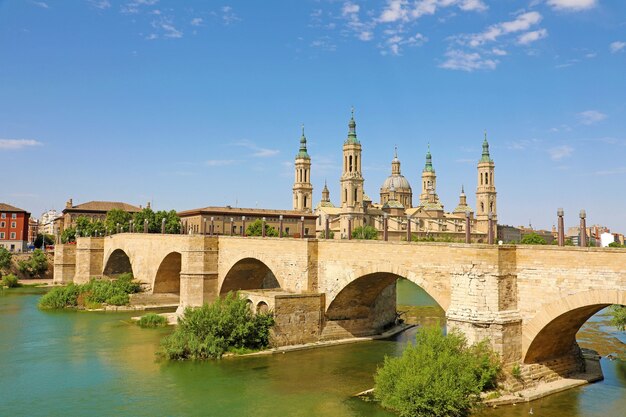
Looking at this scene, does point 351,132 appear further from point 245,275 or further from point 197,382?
point 197,382

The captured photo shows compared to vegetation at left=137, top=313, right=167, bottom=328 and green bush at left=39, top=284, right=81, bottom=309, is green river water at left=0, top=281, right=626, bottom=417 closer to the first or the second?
vegetation at left=137, top=313, right=167, bottom=328

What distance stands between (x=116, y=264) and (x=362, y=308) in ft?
117

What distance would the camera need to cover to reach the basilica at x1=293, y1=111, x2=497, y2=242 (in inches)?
4183

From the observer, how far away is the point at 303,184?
122 meters

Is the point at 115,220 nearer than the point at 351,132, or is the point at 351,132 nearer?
the point at 115,220

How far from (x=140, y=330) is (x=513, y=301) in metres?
22.6

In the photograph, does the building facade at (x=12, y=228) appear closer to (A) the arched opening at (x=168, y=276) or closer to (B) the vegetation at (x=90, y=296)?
(B) the vegetation at (x=90, y=296)

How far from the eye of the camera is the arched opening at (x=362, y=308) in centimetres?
2827

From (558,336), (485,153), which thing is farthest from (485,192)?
(558,336)

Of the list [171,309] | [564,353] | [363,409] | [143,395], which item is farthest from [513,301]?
[171,309]

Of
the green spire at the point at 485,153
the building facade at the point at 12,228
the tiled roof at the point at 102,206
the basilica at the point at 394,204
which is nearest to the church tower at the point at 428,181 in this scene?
the basilica at the point at 394,204

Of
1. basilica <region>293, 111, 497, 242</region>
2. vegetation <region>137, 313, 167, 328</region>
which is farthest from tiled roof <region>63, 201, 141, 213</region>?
vegetation <region>137, 313, 167, 328</region>

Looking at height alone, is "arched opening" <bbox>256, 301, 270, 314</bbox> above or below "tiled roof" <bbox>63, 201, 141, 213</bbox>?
below

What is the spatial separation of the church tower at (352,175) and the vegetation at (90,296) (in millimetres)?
64242
